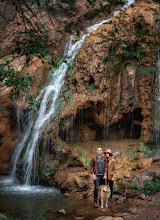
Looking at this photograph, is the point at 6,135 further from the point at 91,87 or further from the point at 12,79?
the point at 12,79

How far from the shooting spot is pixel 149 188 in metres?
6.43

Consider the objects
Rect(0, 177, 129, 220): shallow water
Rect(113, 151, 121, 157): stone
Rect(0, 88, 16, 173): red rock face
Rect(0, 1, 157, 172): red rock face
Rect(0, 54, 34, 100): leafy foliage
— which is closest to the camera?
Rect(0, 177, 129, 220): shallow water

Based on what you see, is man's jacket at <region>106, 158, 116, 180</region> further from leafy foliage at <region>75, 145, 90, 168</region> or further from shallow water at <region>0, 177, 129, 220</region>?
leafy foliage at <region>75, 145, 90, 168</region>

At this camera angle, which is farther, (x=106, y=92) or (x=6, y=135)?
(x=6, y=135)

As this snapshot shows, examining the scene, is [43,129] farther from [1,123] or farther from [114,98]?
[114,98]

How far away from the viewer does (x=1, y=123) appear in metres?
11.1

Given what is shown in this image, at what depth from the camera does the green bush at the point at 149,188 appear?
6305mm

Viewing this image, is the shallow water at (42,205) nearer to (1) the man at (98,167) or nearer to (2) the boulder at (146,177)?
(1) the man at (98,167)

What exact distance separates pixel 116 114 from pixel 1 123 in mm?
6649

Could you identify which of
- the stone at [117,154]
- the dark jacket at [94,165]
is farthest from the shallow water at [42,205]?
the stone at [117,154]

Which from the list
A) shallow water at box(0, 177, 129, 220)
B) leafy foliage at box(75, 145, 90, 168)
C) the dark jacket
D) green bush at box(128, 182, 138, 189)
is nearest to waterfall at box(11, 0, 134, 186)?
shallow water at box(0, 177, 129, 220)

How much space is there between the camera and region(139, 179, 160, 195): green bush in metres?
6.30

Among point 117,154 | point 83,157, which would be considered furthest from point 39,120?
point 117,154

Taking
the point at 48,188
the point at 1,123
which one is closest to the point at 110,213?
the point at 48,188
